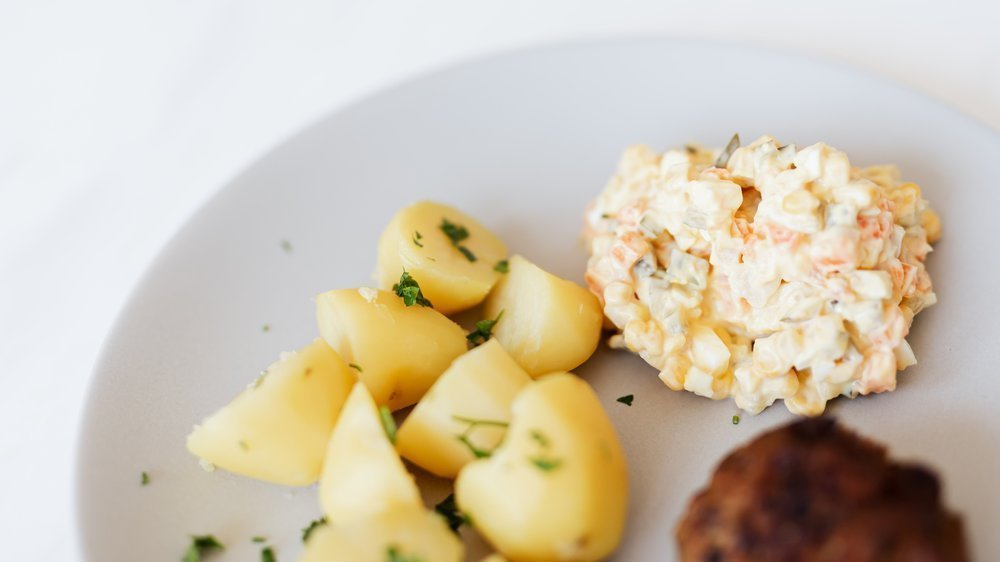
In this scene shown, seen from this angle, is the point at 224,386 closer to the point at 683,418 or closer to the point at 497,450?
the point at 497,450

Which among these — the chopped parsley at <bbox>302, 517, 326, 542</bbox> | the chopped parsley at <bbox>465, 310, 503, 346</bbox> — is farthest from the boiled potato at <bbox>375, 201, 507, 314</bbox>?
the chopped parsley at <bbox>302, 517, 326, 542</bbox>

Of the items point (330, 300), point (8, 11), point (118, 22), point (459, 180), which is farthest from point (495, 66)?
point (8, 11)

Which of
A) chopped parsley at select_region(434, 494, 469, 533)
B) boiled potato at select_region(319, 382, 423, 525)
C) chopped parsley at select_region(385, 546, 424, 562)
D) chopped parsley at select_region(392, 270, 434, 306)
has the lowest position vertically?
chopped parsley at select_region(434, 494, 469, 533)

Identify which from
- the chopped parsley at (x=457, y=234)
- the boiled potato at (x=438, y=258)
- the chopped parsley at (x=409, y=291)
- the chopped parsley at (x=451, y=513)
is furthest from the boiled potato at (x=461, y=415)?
the chopped parsley at (x=457, y=234)

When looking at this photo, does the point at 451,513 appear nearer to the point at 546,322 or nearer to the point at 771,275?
the point at 546,322

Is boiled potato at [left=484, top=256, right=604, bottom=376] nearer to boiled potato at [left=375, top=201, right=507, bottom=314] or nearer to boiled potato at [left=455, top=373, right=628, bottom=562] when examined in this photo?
boiled potato at [left=375, top=201, right=507, bottom=314]
